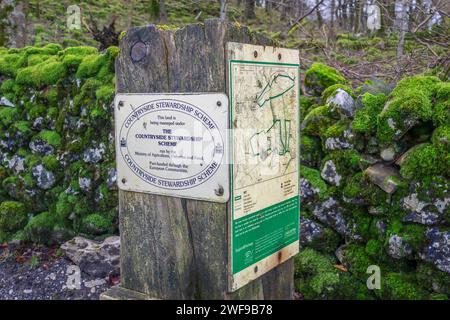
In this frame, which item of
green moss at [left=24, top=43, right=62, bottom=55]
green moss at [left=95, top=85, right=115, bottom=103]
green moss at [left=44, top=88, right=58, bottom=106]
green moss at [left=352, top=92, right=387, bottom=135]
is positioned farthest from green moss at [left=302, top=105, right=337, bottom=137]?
green moss at [left=24, top=43, right=62, bottom=55]

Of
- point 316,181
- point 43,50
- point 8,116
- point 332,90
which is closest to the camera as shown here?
point 316,181

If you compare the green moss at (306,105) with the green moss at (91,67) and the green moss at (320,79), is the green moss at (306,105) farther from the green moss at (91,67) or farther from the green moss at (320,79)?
the green moss at (91,67)

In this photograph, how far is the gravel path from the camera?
4008 millimetres

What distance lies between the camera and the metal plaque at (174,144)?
1691 mm

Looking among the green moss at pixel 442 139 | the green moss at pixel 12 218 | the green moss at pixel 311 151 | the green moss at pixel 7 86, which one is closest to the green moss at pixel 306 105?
the green moss at pixel 311 151

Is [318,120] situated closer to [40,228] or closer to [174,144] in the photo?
[174,144]

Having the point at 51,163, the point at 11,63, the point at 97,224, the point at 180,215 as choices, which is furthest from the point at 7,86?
the point at 180,215

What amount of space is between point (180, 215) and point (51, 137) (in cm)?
376

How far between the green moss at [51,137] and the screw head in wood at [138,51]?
352cm

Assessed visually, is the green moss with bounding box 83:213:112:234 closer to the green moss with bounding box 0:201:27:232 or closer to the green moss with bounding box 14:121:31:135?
the green moss with bounding box 0:201:27:232

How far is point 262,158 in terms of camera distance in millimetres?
1879

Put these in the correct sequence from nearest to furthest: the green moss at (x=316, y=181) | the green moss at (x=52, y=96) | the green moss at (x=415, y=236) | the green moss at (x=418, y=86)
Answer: the green moss at (x=415, y=236) < the green moss at (x=418, y=86) < the green moss at (x=316, y=181) < the green moss at (x=52, y=96)

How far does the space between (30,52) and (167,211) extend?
4940 millimetres

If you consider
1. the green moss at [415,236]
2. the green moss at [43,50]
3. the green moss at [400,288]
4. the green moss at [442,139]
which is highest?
the green moss at [43,50]
